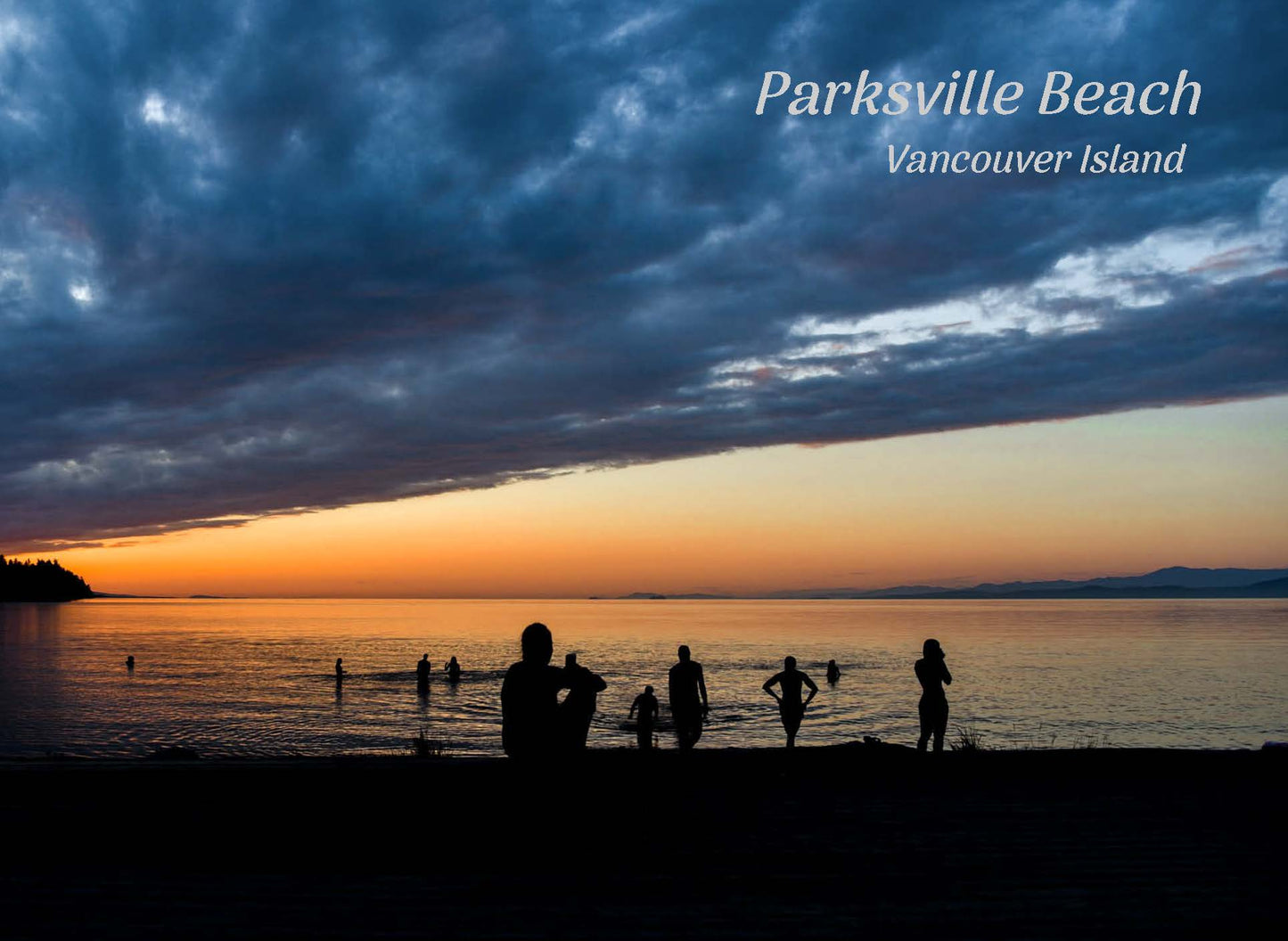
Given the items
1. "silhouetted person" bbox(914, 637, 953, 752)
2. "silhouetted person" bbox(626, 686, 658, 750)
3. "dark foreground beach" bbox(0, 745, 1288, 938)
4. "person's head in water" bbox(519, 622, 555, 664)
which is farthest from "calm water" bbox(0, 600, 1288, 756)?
"person's head in water" bbox(519, 622, 555, 664)

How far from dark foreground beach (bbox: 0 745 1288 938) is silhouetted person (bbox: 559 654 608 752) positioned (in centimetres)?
33

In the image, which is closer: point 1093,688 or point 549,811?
point 549,811

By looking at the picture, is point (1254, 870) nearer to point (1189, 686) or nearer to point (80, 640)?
point (1189, 686)

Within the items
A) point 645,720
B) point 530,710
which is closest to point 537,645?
point 530,710

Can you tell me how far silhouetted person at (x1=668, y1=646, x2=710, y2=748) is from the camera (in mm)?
13219

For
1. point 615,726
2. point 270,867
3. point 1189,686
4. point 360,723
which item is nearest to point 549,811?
point 270,867

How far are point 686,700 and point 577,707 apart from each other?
7368mm

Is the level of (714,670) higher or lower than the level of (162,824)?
lower

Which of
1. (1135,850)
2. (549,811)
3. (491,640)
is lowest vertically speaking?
(491,640)

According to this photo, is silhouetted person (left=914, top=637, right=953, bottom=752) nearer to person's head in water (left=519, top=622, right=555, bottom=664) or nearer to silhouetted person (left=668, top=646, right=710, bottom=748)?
silhouetted person (left=668, top=646, right=710, bottom=748)

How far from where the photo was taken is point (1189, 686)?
45.2m

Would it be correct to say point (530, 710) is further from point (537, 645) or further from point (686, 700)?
point (686, 700)

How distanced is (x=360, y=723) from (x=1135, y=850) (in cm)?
3229

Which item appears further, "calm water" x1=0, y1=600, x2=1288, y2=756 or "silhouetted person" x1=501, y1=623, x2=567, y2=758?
"calm water" x1=0, y1=600, x2=1288, y2=756
